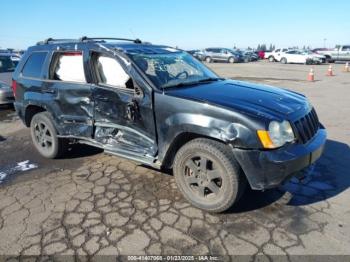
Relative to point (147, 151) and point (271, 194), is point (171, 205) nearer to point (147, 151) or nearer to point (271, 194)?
point (147, 151)

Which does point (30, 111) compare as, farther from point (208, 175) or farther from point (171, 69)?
point (208, 175)

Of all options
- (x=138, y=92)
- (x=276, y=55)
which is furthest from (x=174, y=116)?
(x=276, y=55)

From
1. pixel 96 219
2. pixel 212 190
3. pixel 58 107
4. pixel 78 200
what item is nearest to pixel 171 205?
pixel 212 190

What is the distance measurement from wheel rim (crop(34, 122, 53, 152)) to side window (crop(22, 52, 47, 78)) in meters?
0.82

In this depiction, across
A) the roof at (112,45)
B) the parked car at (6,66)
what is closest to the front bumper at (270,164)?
the roof at (112,45)

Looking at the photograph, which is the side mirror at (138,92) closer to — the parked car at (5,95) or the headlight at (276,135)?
the headlight at (276,135)

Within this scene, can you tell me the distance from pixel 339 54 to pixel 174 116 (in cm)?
3663

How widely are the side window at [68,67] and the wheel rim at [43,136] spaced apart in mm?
906

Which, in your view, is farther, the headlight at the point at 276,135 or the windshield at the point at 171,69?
the windshield at the point at 171,69

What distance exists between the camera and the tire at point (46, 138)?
5.12 metres

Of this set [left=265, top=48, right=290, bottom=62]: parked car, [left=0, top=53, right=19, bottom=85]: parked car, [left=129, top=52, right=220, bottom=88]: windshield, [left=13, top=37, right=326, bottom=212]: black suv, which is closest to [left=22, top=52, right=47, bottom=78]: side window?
[left=13, top=37, right=326, bottom=212]: black suv

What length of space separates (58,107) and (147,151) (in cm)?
179

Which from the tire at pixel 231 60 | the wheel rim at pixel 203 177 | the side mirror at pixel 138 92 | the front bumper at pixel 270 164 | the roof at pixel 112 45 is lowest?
the tire at pixel 231 60

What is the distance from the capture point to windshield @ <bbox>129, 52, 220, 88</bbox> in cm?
398
